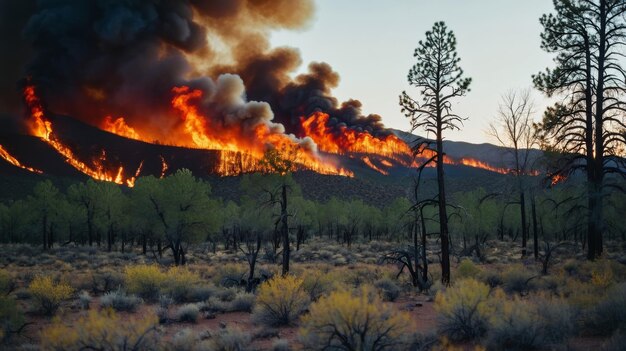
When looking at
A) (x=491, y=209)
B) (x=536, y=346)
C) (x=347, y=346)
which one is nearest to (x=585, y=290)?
(x=536, y=346)

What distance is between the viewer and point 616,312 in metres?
8.44

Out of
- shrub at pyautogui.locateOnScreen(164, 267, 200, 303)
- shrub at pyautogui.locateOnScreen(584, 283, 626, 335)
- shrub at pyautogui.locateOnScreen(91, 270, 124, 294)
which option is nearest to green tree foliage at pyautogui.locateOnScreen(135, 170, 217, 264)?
shrub at pyautogui.locateOnScreen(91, 270, 124, 294)

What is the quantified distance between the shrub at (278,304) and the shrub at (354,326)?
3.66m

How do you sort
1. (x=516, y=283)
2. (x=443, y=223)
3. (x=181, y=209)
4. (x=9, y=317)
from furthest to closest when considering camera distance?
(x=181, y=209) < (x=443, y=223) < (x=516, y=283) < (x=9, y=317)

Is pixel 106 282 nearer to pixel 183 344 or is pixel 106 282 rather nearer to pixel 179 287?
pixel 179 287

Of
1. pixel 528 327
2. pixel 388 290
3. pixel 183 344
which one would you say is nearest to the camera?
pixel 528 327

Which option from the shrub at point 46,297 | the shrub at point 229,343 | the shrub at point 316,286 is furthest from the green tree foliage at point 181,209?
the shrub at point 229,343

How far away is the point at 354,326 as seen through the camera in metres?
6.99

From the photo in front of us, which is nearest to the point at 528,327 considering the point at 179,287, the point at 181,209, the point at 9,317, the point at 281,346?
the point at 281,346

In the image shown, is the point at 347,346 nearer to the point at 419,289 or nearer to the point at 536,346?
the point at 536,346

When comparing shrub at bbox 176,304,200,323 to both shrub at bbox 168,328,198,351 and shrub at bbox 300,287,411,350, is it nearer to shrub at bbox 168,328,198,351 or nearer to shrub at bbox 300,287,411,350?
shrub at bbox 168,328,198,351

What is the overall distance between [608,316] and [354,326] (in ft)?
18.3

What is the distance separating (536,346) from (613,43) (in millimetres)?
13253

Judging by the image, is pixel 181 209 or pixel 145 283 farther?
pixel 181 209
